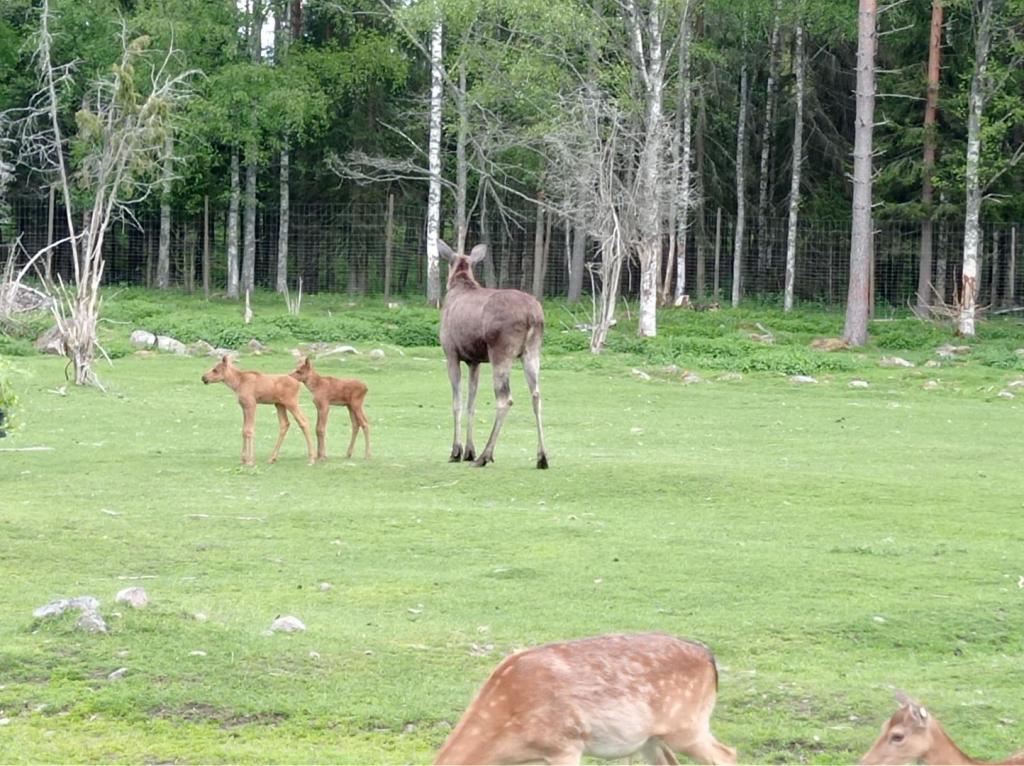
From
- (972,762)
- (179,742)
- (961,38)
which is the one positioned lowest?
(179,742)

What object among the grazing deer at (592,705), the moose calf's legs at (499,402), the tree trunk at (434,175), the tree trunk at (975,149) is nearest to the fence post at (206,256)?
the tree trunk at (434,175)

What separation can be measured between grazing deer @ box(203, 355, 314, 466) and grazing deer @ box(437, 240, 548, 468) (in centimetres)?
165

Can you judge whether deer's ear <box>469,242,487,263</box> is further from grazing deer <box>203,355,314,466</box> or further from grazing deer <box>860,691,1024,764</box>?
grazing deer <box>860,691,1024,764</box>

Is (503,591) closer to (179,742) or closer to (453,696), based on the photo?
(453,696)

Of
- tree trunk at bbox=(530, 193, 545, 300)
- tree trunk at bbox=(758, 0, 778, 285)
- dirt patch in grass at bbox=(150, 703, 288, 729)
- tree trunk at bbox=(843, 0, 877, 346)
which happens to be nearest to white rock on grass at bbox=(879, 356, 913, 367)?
tree trunk at bbox=(843, 0, 877, 346)

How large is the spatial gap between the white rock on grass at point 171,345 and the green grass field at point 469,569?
19.0 ft

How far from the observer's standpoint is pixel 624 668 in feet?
16.9

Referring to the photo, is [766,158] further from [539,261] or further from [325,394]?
[325,394]

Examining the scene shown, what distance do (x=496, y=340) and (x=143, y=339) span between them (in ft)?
46.1

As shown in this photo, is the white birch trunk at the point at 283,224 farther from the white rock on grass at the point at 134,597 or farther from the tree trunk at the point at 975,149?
the white rock on grass at the point at 134,597

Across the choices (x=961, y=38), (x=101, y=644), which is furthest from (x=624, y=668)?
(x=961, y=38)

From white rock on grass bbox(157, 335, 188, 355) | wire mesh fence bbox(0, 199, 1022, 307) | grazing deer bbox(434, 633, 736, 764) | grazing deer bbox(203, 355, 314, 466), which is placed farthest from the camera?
wire mesh fence bbox(0, 199, 1022, 307)

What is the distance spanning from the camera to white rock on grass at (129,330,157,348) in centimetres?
2725

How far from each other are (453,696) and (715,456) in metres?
9.72
